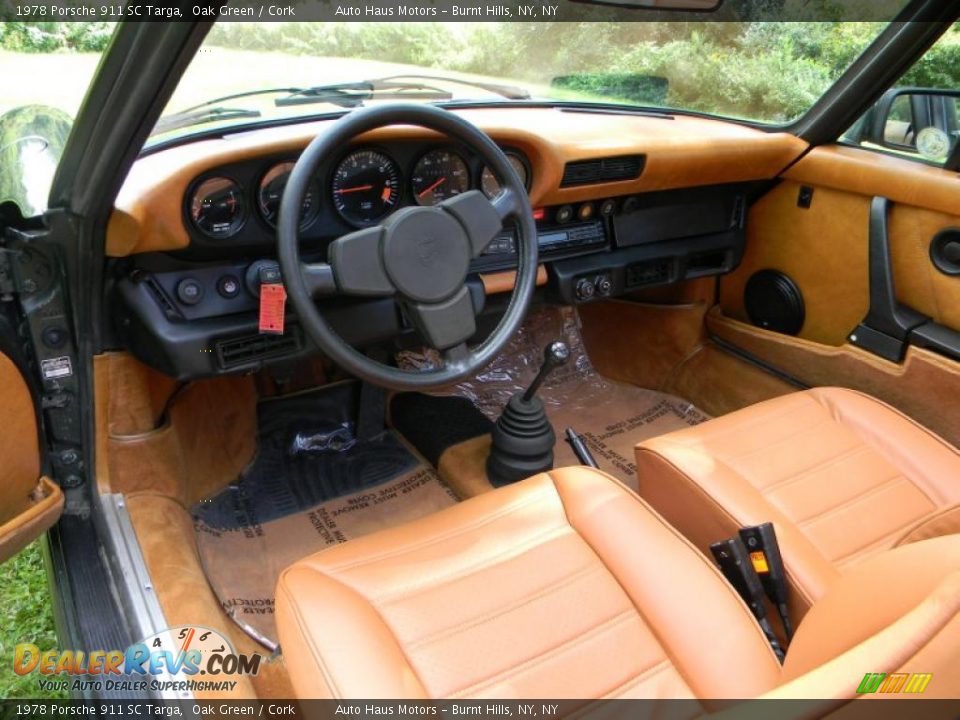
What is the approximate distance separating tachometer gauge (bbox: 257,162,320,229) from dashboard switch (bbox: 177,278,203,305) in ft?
0.73

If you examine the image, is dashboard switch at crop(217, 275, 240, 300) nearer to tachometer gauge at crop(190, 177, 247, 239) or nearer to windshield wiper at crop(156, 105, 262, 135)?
tachometer gauge at crop(190, 177, 247, 239)

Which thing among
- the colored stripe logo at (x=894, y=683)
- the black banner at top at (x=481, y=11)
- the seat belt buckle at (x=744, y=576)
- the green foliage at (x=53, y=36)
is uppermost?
the black banner at top at (x=481, y=11)

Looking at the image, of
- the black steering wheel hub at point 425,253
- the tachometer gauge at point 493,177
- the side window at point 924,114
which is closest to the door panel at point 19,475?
the black steering wheel hub at point 425,253

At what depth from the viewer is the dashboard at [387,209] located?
1.59 meters

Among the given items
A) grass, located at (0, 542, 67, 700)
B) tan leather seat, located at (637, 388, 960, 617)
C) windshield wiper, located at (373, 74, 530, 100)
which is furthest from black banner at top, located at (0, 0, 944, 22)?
grass, located at (0, 542, 67, 700)

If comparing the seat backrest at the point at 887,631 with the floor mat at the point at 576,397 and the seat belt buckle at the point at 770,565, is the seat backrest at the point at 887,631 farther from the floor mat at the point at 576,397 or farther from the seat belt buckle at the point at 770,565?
the floor mat at the point at 576,397

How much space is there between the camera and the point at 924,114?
2178 millimetres

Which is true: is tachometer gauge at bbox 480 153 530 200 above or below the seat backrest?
above

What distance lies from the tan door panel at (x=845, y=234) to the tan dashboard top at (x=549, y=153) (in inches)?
5.4

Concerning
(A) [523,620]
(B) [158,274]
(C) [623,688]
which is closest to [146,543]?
(B) [158,274]

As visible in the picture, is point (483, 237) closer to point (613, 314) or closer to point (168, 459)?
point (168, 459)

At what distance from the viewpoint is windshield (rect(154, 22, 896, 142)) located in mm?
1694

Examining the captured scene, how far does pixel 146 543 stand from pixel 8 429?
386 millimetres

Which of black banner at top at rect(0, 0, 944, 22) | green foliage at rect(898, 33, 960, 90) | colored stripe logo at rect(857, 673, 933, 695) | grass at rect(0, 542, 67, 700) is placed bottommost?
grass at rect(0, 542, 67, 700)
